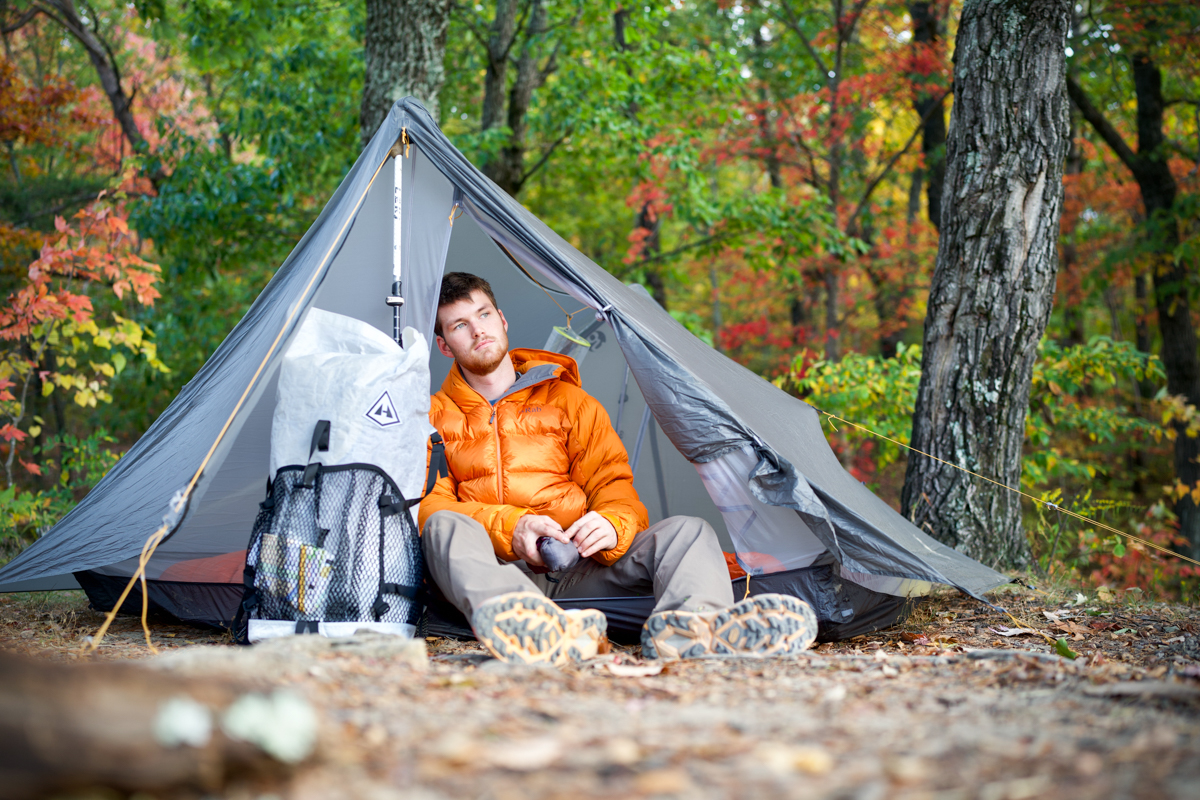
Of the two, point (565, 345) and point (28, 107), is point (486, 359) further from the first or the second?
point (28, 107)

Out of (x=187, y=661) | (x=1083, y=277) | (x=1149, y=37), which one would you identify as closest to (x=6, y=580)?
(x=187, y=661)

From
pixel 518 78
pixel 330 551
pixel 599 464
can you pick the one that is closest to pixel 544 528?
pixel 599 464

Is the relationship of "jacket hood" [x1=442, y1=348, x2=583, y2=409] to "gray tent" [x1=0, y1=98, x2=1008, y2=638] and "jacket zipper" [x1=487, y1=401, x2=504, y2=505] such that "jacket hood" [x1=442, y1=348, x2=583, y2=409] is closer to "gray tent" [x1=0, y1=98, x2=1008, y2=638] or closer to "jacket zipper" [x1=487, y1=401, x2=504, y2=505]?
"jacket zipper" [x1=487, y1=401, x2=504, y2=505]

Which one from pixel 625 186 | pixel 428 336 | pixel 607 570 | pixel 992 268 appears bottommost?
pixel 607 570

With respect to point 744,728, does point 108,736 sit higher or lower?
higher

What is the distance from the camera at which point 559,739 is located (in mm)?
1298

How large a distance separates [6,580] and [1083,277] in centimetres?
916

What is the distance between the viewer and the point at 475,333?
2.99 meters

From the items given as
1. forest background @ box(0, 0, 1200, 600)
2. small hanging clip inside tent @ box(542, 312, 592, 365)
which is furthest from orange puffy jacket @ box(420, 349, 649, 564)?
forest background @ box(0, 0, 1200, 600)

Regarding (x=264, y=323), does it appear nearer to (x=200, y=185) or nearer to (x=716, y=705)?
(x=716, y=705)

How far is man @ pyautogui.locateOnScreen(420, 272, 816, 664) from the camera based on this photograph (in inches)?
87.3

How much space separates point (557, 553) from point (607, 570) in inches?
13.1

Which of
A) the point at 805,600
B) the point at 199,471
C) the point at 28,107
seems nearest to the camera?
the point at 199,471

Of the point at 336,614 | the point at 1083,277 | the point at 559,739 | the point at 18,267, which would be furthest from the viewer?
the point at 1083,277
